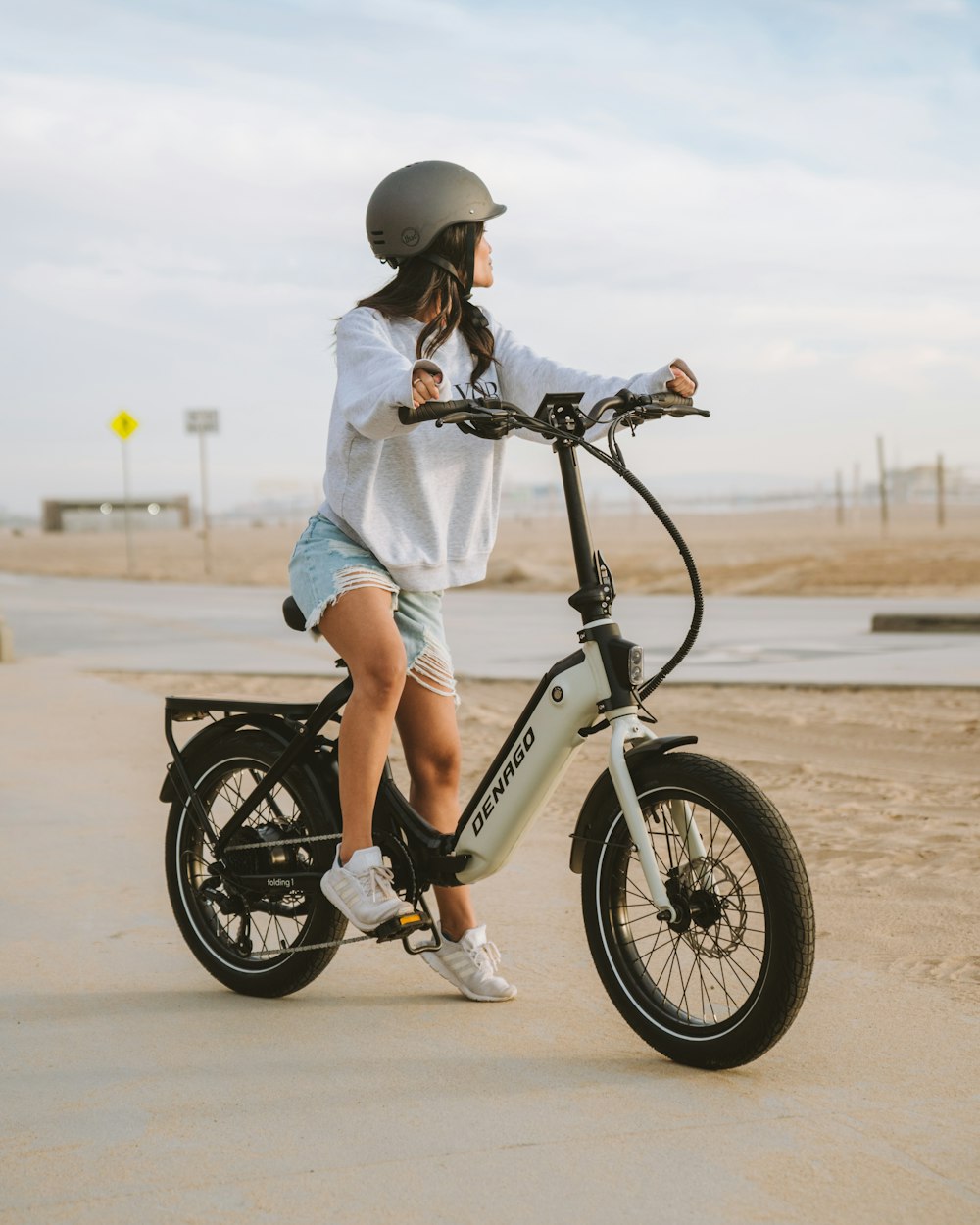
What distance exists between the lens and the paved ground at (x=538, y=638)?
11.1m

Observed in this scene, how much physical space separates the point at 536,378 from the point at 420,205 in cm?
52

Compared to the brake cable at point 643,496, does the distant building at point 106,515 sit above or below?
above

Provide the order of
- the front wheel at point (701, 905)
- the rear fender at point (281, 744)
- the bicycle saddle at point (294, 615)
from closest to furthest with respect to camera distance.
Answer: the front wheel at point (701, 905)
the bicycle saddle at point (294, 615)
the rear fender at point (281, 744)

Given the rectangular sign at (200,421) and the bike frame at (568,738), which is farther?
the rectangular sign at (200,421)

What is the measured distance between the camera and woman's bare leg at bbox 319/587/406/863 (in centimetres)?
358

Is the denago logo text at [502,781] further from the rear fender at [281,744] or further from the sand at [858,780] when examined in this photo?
the sand at [858,780]

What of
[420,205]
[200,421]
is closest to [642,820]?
[420,205]

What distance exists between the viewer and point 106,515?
7281cm

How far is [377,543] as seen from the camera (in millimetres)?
3607

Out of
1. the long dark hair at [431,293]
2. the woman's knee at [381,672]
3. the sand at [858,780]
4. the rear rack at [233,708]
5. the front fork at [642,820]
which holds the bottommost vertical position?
the sand at [858,780]

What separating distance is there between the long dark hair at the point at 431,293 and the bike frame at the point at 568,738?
445 millimetres

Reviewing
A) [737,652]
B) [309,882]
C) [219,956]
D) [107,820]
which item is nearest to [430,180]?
[309,882]

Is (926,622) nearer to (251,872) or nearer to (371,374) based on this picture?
(251,872)

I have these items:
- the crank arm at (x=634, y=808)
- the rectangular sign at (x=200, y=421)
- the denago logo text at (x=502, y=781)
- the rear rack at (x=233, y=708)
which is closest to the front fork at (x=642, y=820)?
the crank arm at (x=634, y=808)
